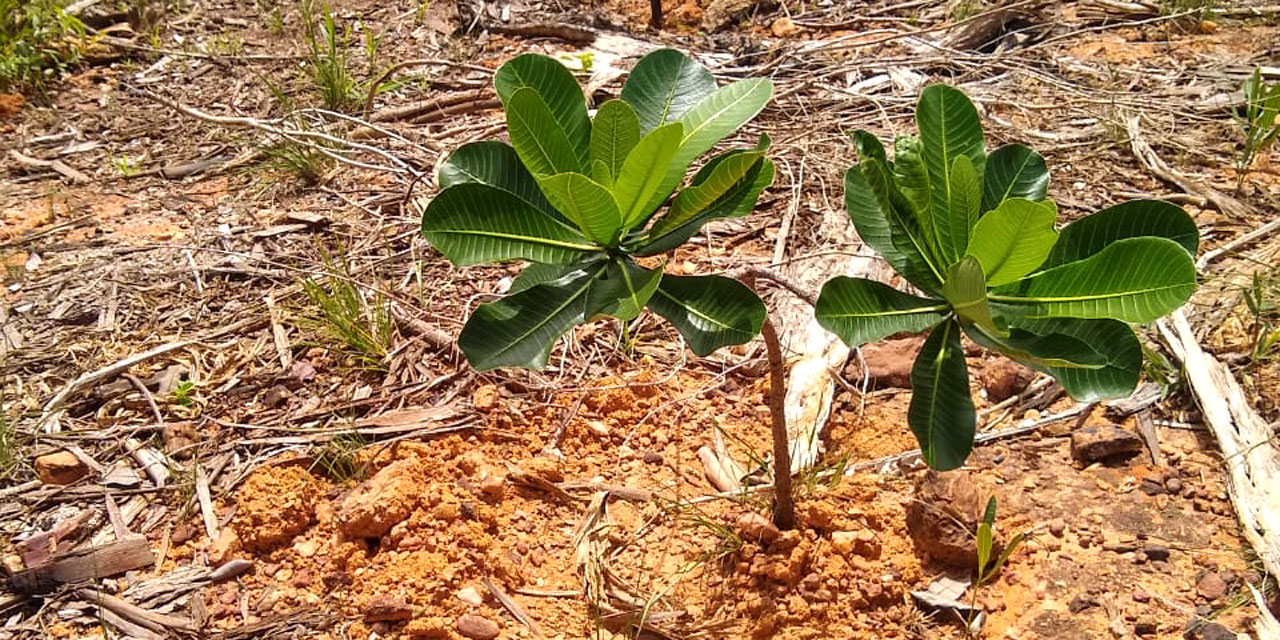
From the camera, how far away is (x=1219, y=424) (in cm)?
205

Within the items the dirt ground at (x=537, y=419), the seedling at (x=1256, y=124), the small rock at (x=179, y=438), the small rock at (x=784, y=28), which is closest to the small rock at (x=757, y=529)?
the dirt ground at (x=537, y=419)

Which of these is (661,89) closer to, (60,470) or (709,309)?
(709,309)

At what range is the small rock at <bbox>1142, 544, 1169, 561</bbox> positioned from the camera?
5.99 ft

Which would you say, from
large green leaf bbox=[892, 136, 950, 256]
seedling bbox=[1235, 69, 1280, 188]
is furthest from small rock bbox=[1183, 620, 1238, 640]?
seedling bbox=[1235, 69, 1280, 188]

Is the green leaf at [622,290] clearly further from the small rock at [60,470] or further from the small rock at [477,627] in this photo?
the small rock at [60,470]

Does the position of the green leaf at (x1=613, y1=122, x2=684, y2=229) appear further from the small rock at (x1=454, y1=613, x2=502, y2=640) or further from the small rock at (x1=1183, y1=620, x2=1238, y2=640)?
the small rock at (x1=1183, y1=620, x2=1238, y2=640)

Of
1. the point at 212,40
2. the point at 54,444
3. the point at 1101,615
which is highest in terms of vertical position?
the point at 212,40

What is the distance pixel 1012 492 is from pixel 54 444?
6.97ft

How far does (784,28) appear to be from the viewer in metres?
4.09

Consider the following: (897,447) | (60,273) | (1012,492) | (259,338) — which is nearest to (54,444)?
(259,338)

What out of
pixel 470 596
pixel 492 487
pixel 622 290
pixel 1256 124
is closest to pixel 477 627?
pixel 470 596

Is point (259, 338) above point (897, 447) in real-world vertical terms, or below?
above

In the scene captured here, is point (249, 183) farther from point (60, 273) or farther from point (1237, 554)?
point (1237, 554)

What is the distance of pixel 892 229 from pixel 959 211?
104 millimetres
